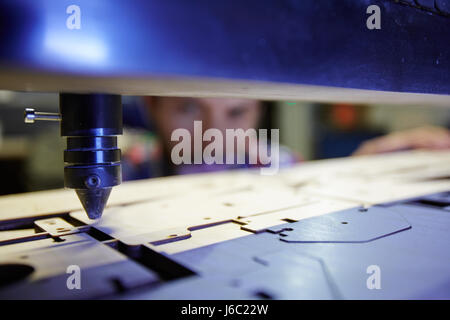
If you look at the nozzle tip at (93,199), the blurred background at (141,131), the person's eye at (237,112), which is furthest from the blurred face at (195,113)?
the nozzle tip at (93,199)

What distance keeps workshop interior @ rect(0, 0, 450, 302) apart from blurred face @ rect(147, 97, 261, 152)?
1.13 m

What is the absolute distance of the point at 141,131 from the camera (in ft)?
10.3

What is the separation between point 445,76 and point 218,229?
479 millimetres

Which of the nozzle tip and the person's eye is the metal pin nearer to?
the nozzle tip

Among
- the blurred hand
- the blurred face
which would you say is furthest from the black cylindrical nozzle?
the blurred hand

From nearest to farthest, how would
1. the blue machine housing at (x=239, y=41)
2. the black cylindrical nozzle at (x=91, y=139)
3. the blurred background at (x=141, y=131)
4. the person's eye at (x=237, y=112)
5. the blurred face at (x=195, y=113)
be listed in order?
the blue machine housing at (x=239, y=41)
the black cylindrical nozzle at (x=91, y=139)
the blurred face at (x=195, y=113)
the person's eye at (x=237, y=112)
the blurred background at (x=141, y=131)

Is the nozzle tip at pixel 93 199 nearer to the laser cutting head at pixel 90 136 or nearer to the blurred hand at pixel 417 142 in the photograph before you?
the laser cutting head at pixel 90 136

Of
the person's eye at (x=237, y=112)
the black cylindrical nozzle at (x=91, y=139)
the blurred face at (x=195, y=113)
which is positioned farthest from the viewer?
the person's eye at (x=237, y=112)

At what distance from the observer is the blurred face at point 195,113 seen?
202 cm

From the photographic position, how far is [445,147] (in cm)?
201

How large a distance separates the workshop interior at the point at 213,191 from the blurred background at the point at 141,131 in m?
1.87

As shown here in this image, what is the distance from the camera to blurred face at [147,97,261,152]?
6.62 ft

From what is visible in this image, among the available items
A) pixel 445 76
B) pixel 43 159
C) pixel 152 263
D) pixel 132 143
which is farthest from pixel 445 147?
pixel 43 159
